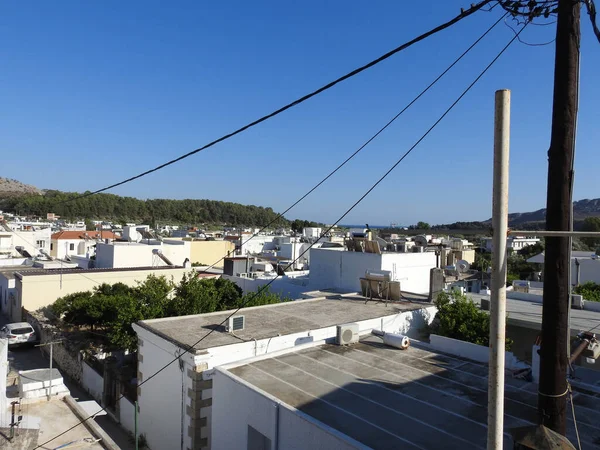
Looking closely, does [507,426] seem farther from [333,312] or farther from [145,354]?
[145,354]

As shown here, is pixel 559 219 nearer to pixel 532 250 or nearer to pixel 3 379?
pixel 3 379

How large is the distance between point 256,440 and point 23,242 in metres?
45.9

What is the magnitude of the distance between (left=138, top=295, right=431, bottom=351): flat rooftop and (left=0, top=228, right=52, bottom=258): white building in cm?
3434

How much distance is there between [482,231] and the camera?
4.19 metres

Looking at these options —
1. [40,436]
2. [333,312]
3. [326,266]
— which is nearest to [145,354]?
[40,436]

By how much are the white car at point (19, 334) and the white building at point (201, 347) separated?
11.2 metres

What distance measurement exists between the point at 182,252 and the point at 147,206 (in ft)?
313

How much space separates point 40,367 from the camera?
1817 centimetres

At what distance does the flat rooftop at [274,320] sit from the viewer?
10884 millimetres

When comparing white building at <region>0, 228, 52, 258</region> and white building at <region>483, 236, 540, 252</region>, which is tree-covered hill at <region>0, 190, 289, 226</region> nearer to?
white building at <region>0, 228, 52, 258</region>

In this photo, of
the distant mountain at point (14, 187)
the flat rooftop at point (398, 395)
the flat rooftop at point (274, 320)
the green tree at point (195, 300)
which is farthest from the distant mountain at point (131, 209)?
the flat rooftop at point (398, 395)

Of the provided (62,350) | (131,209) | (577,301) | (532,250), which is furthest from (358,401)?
(131,209)

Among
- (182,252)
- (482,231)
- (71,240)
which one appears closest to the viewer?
(482,231)

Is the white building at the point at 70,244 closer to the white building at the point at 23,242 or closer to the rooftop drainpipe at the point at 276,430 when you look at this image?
the white building at the point at 23,242
